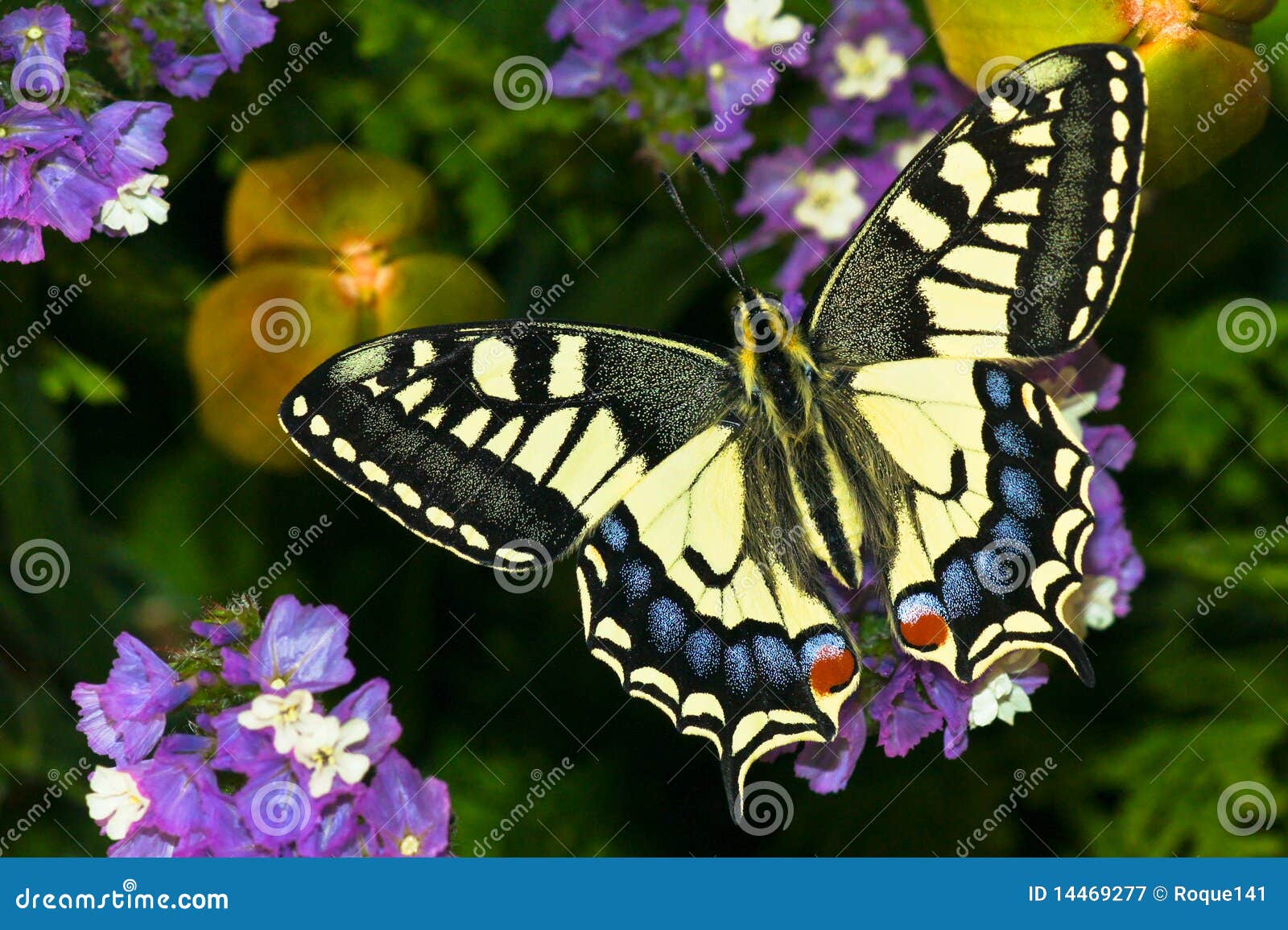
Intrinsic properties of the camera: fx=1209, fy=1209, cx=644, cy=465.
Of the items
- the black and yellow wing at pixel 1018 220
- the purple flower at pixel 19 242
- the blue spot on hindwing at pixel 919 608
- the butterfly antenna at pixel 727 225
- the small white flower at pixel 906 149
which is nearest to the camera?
the black and yellow wing at pixel 1018 220

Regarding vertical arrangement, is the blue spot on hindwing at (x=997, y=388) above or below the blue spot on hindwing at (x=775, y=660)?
above

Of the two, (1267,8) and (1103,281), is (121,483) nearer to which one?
(1103,281)

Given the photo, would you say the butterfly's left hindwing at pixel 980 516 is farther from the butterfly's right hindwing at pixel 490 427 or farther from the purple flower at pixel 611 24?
the purple flower at pixel 611 24

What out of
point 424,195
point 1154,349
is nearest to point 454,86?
point 424,195

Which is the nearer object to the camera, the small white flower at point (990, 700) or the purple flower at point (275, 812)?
the purple flower at point (275, 812)

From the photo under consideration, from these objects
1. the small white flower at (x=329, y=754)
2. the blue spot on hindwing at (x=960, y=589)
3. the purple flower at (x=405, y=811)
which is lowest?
the purple flower at (x=405, y=811)

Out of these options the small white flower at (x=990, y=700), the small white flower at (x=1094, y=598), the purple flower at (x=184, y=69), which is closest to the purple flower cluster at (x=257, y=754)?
the small white flower at (x=990, y=700)

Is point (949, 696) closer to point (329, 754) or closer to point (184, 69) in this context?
point (329, 754)
